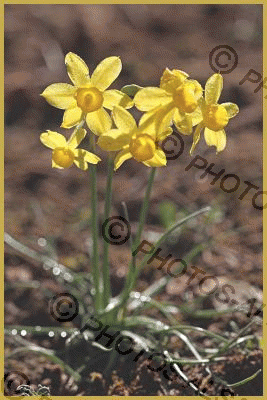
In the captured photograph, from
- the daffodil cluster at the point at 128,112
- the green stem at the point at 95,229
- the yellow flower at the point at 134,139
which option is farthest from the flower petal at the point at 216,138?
the green stem at the point at 95,229

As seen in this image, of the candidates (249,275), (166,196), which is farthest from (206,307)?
(166,196)

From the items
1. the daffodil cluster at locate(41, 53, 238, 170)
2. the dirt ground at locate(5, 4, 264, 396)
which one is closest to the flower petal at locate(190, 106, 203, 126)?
the daffodil cluster at locate(41, 53, 238, 170)

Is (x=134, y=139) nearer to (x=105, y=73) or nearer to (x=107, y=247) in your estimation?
(x=105, y=73)

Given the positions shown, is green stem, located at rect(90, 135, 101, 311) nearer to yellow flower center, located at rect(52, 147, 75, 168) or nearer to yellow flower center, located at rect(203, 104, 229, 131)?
yellow flower center, located at rect(52, 147, 75, 168)

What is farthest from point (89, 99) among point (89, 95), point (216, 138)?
point (216, 138)
